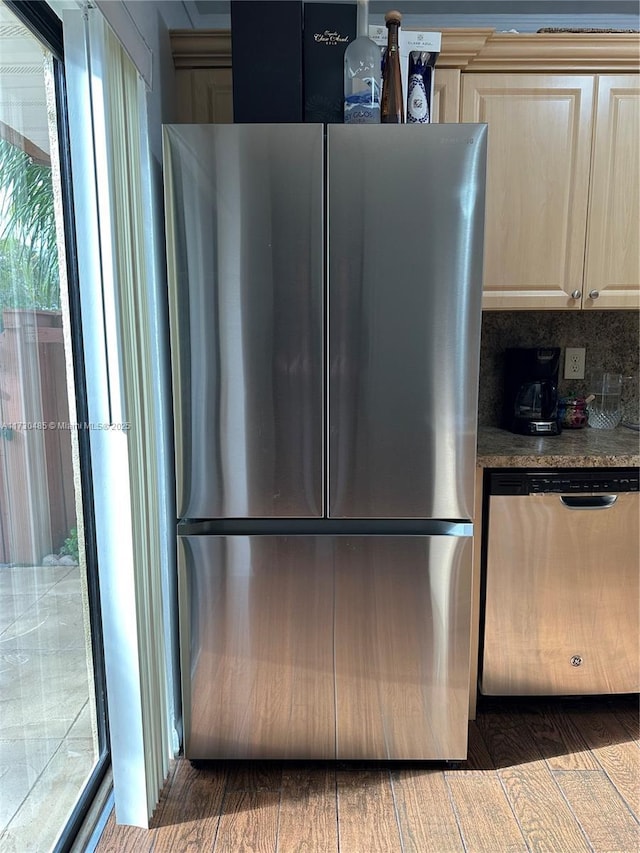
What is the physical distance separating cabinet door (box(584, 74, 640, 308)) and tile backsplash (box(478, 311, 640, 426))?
1.05ft

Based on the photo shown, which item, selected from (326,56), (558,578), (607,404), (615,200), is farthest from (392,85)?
(558,578)

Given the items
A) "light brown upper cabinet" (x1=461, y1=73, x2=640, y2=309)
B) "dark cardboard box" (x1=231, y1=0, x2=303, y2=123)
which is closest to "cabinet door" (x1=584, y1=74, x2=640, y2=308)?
"light brown upper cabinet" (x1=461, y1=73, x2=640, y2=309)

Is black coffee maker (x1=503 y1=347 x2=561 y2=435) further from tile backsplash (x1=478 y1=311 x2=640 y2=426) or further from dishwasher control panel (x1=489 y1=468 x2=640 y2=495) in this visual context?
dishwasher control panel (x1=489 y1=468 x2=640 y2=495)

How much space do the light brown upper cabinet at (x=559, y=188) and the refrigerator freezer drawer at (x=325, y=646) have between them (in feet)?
3.33

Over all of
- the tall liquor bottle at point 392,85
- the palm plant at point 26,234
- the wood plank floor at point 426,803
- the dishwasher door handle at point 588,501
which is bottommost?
the wood plank floor at point 426,803

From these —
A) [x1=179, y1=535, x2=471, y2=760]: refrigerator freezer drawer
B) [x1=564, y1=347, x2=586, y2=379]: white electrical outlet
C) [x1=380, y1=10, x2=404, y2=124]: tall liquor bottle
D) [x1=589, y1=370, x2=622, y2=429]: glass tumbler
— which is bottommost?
[x1=179, y1=535, x2=471, y2=760]: refrigerator freezer drawer

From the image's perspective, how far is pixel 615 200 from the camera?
2.16m

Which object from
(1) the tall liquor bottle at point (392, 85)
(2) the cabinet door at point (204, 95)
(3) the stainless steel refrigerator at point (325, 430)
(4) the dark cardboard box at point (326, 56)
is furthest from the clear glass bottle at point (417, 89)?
(2) the cabinet door at point (204, 95)

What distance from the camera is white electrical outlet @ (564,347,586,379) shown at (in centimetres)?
255

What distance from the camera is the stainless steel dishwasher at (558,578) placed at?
2.01 metres

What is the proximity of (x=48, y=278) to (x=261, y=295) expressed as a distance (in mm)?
530

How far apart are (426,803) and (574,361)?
5.59ft

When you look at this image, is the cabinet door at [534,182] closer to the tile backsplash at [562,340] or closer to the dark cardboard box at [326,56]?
the tile backsplash at [562,340]

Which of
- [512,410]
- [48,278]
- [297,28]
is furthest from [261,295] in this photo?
[512,410]
